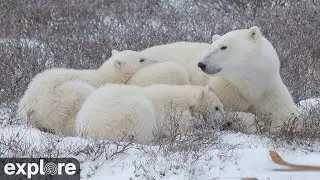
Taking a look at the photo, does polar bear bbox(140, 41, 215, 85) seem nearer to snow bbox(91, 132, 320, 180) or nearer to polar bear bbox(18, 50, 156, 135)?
polar bear bbox(18, 50, 156, 135)

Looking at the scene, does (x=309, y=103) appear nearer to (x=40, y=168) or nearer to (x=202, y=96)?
(x=202, y=96)

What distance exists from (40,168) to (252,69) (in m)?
2.11

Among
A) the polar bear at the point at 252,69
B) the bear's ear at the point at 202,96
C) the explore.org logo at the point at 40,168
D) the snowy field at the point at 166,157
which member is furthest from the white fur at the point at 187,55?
the explore.org logo at the point at 40,168

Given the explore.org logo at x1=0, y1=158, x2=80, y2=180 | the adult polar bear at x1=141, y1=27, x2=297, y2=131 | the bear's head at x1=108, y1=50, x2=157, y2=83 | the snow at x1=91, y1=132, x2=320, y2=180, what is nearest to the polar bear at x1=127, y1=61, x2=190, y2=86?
the bear's head at x1=108, y1=50, x2=157, y2=83

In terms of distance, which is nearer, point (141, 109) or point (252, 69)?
point (141, 109)

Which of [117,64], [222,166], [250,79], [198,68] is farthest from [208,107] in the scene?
[222,166]

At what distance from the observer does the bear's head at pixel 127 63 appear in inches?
227

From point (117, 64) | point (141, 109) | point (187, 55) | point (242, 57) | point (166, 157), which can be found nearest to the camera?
point (166, 157)

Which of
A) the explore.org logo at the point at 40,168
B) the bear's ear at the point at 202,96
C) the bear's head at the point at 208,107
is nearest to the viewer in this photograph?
the explore.org logo at the point at 40,168

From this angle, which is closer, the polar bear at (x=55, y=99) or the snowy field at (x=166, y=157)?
the snowy field at (x=166, y=157)

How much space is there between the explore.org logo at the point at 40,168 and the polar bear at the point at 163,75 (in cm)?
181

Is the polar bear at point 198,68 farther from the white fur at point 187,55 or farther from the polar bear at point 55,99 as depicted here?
the polar bear at point 55,99

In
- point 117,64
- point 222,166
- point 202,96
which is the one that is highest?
point 117,64

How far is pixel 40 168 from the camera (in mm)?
3807
